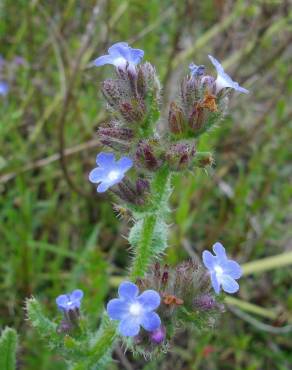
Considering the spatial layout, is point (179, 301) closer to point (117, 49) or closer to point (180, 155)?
point (180, 155)

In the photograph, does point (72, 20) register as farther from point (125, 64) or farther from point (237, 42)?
point (125, 64)

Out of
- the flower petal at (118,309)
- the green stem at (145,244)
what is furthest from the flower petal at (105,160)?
the flower petal at (118,309)

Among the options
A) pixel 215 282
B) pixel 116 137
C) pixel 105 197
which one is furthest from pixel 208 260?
pixel 105 197

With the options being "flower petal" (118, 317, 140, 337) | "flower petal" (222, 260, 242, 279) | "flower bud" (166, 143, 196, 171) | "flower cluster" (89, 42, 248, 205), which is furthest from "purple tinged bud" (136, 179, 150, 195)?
"flower petal" (118, 317, 140, 337)

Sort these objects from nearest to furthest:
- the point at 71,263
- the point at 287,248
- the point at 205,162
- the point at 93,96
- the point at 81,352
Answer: the point at 205,162 < the point at 81,352 < the point at 71,263 < the point at 287,248 < the point at 93,96

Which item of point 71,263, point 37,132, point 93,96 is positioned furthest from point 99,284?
point 93,96

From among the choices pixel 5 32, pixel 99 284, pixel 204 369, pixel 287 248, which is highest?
pixel 5 32

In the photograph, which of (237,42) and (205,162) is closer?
(205,162)
